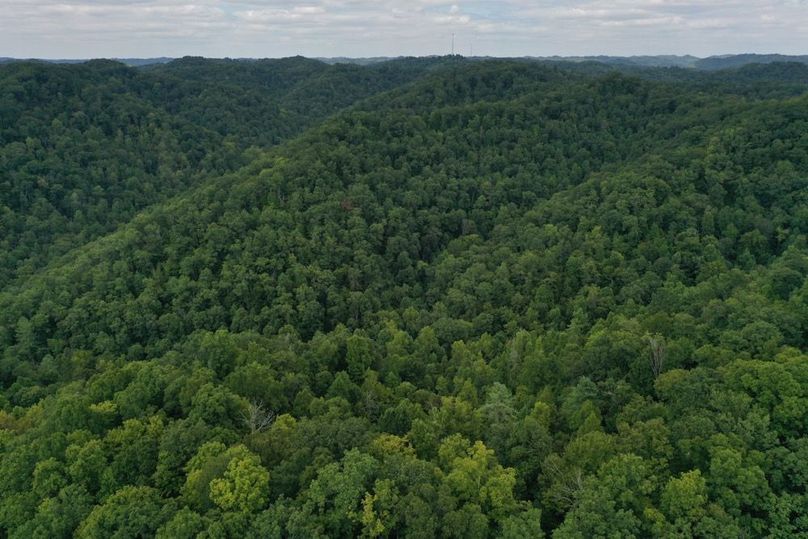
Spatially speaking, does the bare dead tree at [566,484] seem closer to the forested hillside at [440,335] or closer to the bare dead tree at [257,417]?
the forested hillside at [440,335]

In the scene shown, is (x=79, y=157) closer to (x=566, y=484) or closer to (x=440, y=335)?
(x=440, y=335)

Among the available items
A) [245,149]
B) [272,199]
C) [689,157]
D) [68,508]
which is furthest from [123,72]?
[68,508]

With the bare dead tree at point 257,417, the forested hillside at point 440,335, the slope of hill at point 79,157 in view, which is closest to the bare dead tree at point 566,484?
the forested hillside at point 440,335

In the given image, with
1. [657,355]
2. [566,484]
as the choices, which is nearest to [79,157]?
[657,355]

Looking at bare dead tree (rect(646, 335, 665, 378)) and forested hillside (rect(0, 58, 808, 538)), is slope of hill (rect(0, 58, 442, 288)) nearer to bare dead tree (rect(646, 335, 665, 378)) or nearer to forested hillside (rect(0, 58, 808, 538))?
forested hillside (rect(0, 58, 808, 538))

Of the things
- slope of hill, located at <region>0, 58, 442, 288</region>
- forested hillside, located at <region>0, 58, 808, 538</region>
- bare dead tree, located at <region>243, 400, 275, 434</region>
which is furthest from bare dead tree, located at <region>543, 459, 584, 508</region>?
slope of hill, located at <region>0, 58, 442, 288</region>

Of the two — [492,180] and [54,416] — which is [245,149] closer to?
[492,180]
